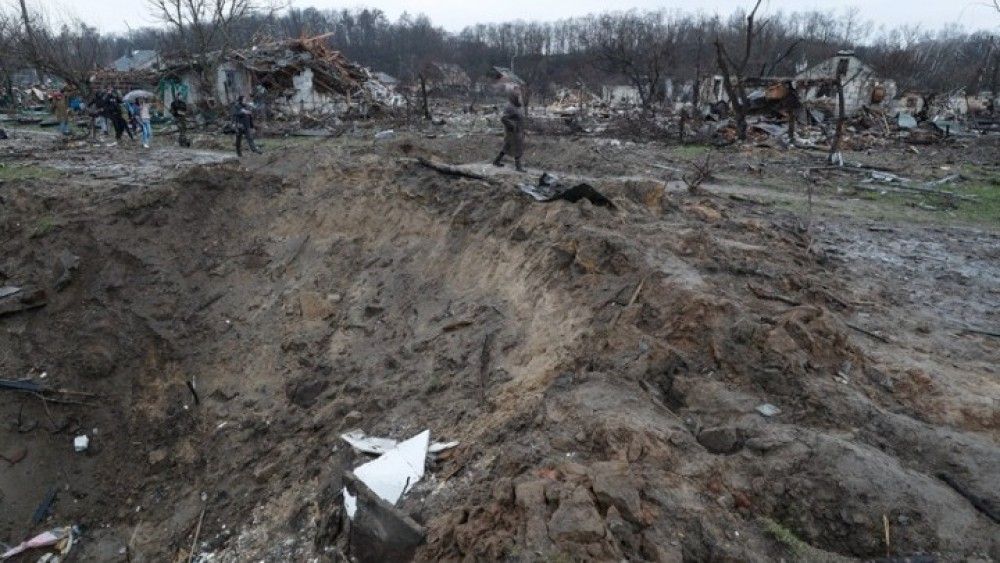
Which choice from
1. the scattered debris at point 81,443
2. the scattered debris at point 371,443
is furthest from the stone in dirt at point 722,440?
the scattered debris at point 81,443

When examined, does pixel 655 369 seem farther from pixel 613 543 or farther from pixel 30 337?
pixel 30 337

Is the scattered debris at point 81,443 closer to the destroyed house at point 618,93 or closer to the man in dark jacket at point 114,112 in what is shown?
the man in dark jacket at point 114,112

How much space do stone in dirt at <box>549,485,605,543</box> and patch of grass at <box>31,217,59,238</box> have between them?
301 inches

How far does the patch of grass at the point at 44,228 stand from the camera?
736 cm

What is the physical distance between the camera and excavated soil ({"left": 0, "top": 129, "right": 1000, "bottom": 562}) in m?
2.81

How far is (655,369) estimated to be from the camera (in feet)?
12.7

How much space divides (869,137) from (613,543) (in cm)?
2200

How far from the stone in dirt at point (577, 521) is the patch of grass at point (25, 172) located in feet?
39.6

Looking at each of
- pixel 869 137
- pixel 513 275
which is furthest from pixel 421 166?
pixel 869 137

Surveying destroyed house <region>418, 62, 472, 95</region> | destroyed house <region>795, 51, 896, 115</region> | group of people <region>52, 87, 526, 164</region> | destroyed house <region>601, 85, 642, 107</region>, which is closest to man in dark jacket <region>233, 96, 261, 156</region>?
group of people <region>52, 87, 526, 164</region>

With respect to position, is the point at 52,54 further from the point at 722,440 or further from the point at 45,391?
the point at 722,440

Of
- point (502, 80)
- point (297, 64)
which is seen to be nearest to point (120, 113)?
point (297, 64)

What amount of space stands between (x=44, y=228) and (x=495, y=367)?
6342 mm

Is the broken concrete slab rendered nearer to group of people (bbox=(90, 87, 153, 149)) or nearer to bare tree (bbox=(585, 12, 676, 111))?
group of people (bbox=(90, 87, 153, 149))
